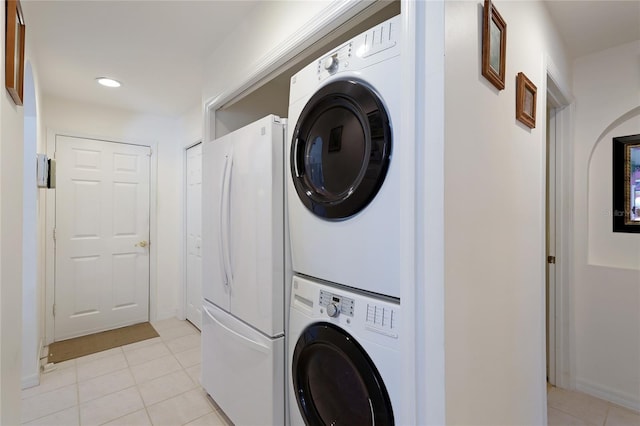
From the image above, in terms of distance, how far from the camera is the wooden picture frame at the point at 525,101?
1320 mm

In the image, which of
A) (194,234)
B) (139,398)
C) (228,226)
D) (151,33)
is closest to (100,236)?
(194,234)

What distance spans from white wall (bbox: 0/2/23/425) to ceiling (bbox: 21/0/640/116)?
3.00 ft

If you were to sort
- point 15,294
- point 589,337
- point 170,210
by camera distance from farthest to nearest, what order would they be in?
point 170,210
point 589,337
point 15,294

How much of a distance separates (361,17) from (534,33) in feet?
3.09

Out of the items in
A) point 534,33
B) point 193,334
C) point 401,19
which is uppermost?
point 534,33

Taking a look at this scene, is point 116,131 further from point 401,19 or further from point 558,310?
point 558,310

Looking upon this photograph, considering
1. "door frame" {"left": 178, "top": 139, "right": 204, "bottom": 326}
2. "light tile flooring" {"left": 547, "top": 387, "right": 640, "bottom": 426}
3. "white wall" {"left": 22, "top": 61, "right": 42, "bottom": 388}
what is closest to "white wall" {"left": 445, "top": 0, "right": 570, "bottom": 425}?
"light tile flooring" {"left": 547, "top": 387, "right": 640, "bottom": 426}

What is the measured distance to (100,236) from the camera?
3283 millimetres

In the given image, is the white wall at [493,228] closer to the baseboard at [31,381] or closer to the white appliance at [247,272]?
the white appliance at [247,272]

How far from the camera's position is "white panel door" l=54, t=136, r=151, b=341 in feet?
10.1

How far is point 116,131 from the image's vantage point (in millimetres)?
3363

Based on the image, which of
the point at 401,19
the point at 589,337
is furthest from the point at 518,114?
the point at 589,337

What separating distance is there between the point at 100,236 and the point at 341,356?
3.28m

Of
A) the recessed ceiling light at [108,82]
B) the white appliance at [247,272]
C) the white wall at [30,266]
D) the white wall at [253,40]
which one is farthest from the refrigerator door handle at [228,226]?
the recessed ceiling light at [108,82]
